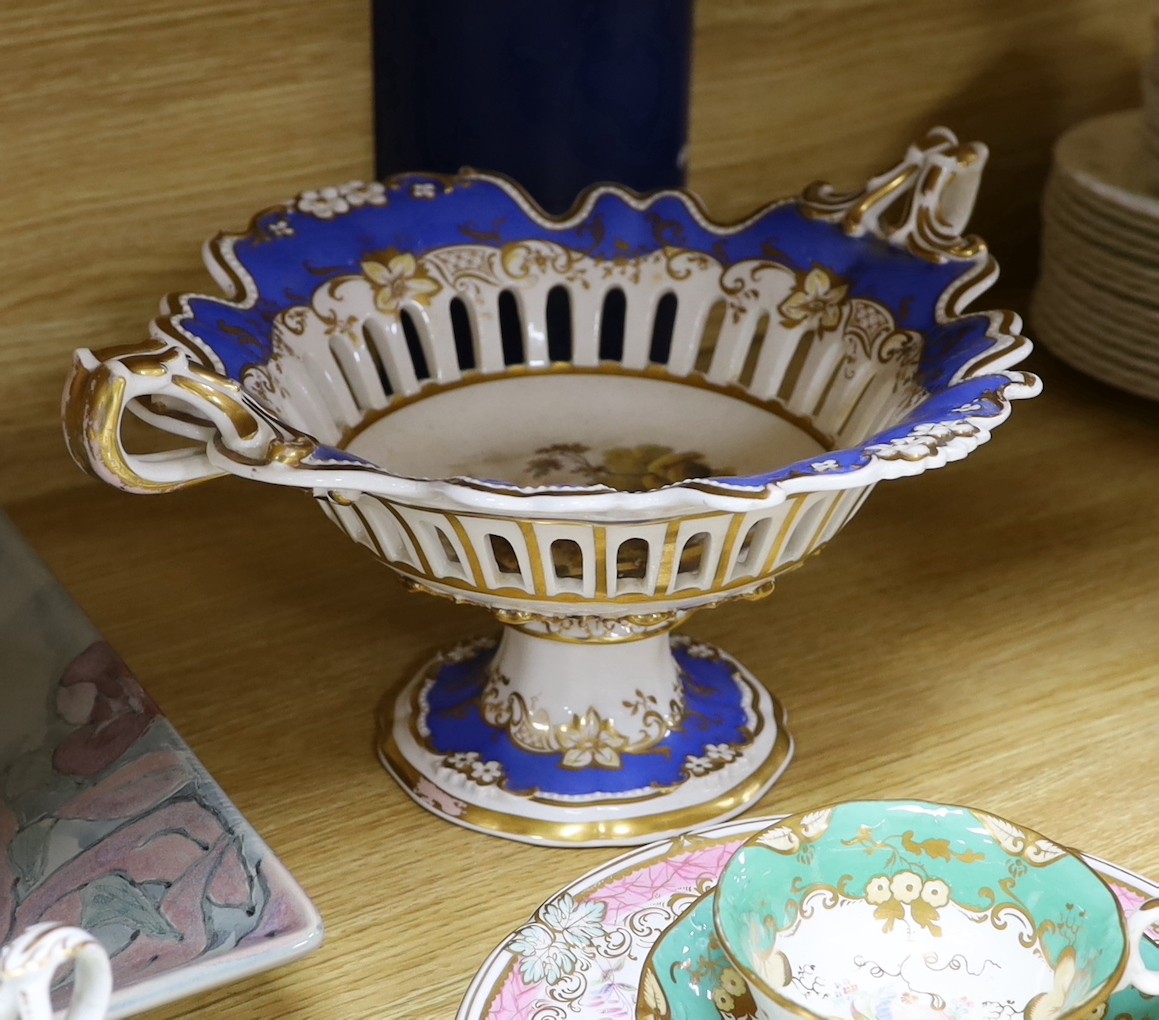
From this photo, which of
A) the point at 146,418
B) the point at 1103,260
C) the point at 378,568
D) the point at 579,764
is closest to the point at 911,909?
the point at 579,764

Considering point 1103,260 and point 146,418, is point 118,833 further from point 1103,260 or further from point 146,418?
point 1103,260

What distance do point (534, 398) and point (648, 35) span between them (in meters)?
0.20

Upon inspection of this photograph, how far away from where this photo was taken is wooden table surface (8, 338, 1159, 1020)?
623 millimetres

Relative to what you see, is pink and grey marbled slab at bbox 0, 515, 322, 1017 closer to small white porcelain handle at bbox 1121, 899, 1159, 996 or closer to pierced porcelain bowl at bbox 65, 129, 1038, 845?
pierced porcelain bowl at bbox 65, 129, 1038, 845

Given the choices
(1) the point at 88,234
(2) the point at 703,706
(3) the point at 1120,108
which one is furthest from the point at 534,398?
(3) the point at 1120,108

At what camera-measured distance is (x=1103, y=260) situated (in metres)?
0.93

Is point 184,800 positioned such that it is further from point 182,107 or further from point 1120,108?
point 1120,108

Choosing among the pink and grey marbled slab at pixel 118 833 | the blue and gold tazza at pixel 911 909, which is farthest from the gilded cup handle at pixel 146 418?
the blue and gold tazza at pixel 911 909

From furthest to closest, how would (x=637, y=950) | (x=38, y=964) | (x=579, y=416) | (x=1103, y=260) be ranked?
(x=1103, y=260), (x=579, y=416), (x=637, y=950), (x=38, y=964)

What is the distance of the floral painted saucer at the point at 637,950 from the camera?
47cm

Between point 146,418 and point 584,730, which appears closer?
point 146,418

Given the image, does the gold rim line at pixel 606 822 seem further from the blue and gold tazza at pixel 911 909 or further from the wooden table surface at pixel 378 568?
the blue and gold tazza at pixel 911 909

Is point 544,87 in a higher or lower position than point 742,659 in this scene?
higher

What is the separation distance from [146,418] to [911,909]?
1.02 ft
